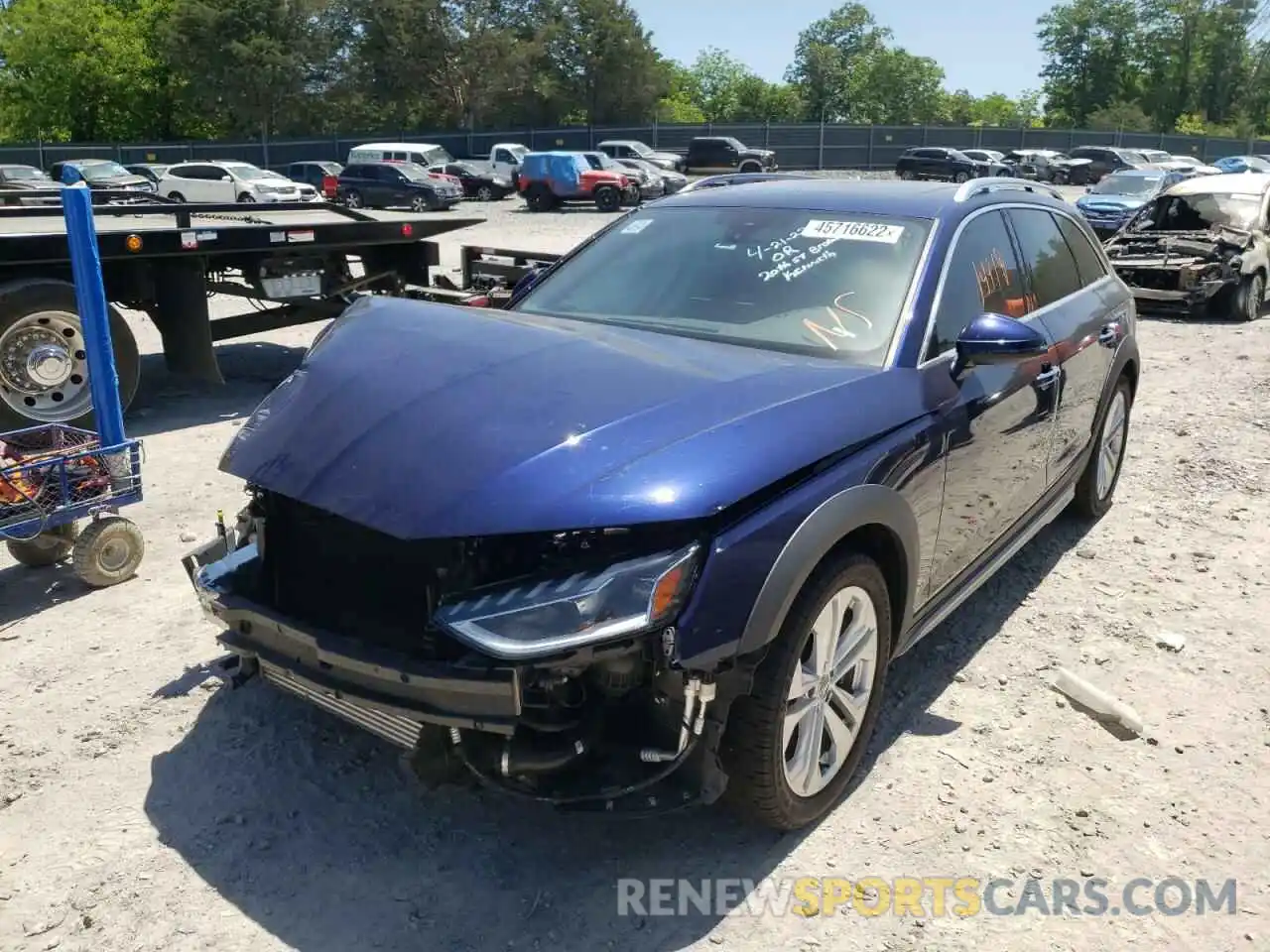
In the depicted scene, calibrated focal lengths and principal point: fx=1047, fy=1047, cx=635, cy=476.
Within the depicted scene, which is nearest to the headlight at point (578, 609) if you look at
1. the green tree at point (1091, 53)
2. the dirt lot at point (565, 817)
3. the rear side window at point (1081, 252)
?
the dirt lot at point (565, 817)

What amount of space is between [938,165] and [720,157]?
9.13 meters

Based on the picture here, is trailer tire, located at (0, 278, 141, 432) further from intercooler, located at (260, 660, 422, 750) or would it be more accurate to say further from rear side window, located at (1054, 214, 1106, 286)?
rear side window, located at (1054, 214, 1106, 286)

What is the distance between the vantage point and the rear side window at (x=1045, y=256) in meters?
4.42

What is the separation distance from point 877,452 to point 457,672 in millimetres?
1368

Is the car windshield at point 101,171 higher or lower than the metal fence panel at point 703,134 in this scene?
lower

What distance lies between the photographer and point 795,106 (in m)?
90.4

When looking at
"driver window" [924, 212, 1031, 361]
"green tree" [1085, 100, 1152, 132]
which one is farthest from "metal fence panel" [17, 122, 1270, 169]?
"driver window" [924, 212, 1031, 361]

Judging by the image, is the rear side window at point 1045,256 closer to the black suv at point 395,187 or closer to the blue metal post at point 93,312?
the blue metal post at point 93,312

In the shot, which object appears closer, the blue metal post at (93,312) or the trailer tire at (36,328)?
the blue metal post at (93,312)

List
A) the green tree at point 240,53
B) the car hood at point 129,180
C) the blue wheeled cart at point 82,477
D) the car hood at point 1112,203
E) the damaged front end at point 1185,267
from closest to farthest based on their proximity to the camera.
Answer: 1. the blue wheeled cart at point 82,477
2. the damaged front end at point 1185,267
3. the car hood at point 1112,203
4. the car hood at point 129,180
5. the green tree at point 240,53

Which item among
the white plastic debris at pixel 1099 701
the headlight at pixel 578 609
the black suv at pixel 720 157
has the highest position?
the black suv at pixel 720 157

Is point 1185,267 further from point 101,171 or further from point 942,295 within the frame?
point 101,171

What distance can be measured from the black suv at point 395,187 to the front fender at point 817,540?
30.1 metres

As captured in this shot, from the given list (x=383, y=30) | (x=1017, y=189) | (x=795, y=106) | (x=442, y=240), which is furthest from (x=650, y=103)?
(x=1017, y=189)
